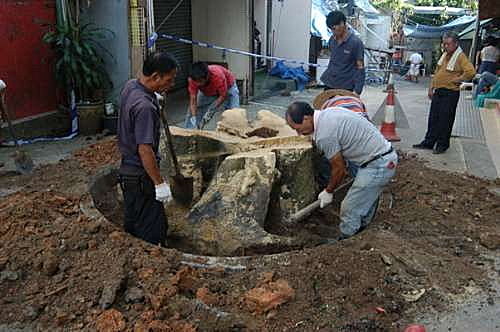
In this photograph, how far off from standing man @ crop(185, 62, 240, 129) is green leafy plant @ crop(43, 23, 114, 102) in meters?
2.22

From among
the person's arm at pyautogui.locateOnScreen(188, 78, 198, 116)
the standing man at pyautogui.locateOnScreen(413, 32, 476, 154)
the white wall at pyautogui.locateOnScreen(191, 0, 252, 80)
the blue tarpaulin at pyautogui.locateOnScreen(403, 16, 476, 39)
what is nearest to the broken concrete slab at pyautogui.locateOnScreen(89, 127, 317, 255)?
the person's arm at pyautogui.locateOnScreen(188, 78, 198, 116)

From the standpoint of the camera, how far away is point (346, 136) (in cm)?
404

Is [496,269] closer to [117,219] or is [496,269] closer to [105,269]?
[105,269]

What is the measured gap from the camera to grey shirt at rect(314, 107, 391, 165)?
3.97 m

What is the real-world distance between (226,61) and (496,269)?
27.4ft

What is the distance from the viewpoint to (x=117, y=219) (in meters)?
5.17

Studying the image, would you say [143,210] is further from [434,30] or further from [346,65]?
[434,30]

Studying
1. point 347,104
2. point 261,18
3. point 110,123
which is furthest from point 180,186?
point 261,18

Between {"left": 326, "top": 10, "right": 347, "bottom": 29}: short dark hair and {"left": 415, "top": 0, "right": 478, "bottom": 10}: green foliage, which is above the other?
{"left": 415, "top": 0, "right": 478, "bottom": 10}: green foliage

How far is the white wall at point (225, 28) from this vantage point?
1081cm

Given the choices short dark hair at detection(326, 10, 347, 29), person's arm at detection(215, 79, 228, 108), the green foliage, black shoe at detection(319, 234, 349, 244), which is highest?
the green foliage

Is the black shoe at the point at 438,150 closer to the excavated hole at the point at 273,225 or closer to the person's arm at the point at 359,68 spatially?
the person's arm at the point at 359,68

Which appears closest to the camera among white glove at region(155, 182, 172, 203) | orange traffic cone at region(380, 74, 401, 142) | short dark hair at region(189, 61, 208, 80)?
white glove at region(155, 182, 172, 203)

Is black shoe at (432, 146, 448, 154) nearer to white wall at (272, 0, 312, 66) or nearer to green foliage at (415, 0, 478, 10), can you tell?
white wall at (272, 0, 312, 66)
